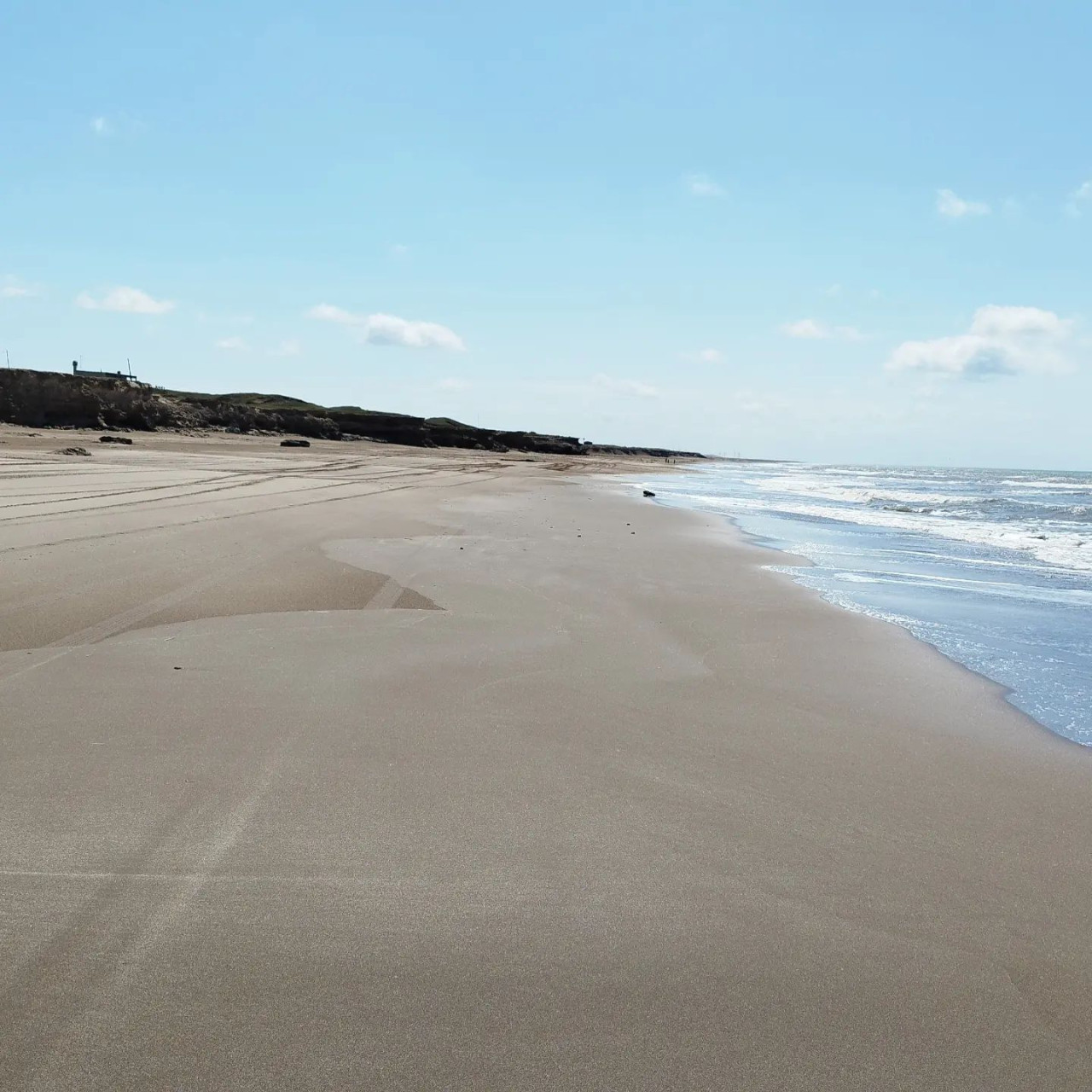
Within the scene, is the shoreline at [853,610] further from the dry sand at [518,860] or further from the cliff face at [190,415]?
the cliff face at [190,415]

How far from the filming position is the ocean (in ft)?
17.4

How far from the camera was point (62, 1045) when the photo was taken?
1.73m

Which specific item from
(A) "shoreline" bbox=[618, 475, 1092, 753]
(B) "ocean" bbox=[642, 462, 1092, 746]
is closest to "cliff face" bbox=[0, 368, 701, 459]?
(B) "ocean" bbox=[642, 462, 1092, 746]

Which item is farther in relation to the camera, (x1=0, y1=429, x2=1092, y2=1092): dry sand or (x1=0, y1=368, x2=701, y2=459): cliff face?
(x1=0, y1=368, x2=701, y2=459): cliff face

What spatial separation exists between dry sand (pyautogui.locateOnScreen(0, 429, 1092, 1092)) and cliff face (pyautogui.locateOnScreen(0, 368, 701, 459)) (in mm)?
38333

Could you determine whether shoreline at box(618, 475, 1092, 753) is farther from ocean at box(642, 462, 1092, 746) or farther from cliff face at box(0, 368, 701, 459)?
cliff face at box(0, 368, 701, 459)

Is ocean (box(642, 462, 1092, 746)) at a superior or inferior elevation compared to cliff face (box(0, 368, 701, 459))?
inferior

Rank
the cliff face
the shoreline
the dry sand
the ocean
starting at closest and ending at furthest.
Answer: the dry sand, the shoreline, the ocean, the cliff face

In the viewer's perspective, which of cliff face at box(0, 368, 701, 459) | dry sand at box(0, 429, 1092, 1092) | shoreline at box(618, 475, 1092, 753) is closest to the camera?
dry sand at box(0, 429, 1092, 1092)

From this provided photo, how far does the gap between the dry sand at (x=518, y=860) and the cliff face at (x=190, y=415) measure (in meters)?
38.3

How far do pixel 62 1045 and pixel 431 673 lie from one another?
292 cm

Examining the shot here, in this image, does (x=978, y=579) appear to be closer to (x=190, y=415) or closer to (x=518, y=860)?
(x=518, y=860)

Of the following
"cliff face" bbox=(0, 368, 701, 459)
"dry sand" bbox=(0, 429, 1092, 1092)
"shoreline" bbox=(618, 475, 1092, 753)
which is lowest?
"dry sand" bbox=(0, 429, 1092, 1092)

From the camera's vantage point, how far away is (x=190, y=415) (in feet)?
146
